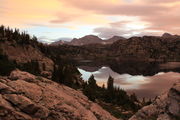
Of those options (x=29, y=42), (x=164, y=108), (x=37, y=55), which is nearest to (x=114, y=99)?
(x=164, y=108)

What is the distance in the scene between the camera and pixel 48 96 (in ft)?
79.4

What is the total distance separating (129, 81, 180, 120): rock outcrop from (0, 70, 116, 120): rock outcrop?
7246 mm

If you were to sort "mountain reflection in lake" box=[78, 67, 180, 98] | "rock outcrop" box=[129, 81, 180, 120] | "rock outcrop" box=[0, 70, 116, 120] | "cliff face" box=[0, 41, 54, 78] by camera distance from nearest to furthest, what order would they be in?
"rock outcrop" box=[129, 81, 180, 120] → "rock outcrop" box=[0, 70, 116, 120] → "cliff face" box=[0, 41, 54, 78] → "mountain reflection in lake" box=[78, 67, 180, 98]

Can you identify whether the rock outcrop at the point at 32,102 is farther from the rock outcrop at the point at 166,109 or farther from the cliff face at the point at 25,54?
the cliff face at the point at 25,54

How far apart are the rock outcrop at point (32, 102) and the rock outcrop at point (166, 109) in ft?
23.8

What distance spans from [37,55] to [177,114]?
110182 millimetres

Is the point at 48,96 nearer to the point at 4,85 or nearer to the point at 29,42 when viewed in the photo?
the point at 4,85

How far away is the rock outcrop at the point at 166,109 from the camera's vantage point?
16250 millimetres

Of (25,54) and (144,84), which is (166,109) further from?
(144,84)

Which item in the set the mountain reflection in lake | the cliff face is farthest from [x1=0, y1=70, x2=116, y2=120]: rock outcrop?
the mountain reflection in lake

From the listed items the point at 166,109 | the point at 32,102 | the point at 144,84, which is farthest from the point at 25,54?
the point at 166,109

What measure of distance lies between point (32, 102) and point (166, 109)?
11.6 meters

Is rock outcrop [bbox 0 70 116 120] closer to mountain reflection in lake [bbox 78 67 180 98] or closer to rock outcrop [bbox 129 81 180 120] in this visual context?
rock outcrop [bbox 129 81 180 120]

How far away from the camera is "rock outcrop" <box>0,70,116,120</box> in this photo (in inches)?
823
